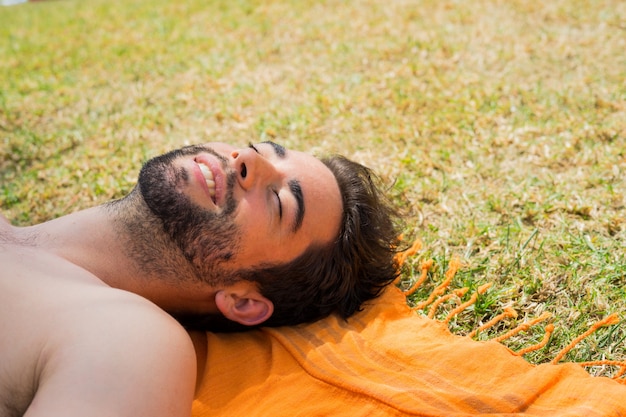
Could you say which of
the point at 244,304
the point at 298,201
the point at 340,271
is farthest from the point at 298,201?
the point at 244,304

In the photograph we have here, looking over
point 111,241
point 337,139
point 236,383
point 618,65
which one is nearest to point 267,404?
point 236,383

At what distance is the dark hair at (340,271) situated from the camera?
312 centimetres

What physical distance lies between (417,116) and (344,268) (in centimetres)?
249

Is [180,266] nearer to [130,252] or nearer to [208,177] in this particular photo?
[130,252]

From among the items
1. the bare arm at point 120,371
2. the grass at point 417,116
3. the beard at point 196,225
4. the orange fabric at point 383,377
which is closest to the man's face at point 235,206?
the beard at point 196,225

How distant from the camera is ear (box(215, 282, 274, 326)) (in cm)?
304

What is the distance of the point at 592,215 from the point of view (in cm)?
383

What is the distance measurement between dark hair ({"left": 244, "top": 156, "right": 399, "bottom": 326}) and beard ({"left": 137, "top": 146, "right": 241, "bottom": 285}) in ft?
0.56

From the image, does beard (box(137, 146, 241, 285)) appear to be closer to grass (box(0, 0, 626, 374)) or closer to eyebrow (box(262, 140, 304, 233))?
eyebrow (box(262, 140, 304, 233))

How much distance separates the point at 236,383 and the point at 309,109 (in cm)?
329

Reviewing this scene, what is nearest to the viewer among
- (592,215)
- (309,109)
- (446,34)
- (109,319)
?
(109,319)

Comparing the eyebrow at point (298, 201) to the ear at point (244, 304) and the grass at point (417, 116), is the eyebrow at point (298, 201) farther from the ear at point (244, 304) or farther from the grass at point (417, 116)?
the grass at point (417, 116)

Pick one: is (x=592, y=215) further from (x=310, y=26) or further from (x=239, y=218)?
(x=310, y=26)

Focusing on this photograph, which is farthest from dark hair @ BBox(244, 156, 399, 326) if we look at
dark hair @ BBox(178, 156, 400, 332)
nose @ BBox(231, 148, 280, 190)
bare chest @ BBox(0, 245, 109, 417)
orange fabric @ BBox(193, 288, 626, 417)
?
bare chest @ BBox(0, 245, 109, 417)
